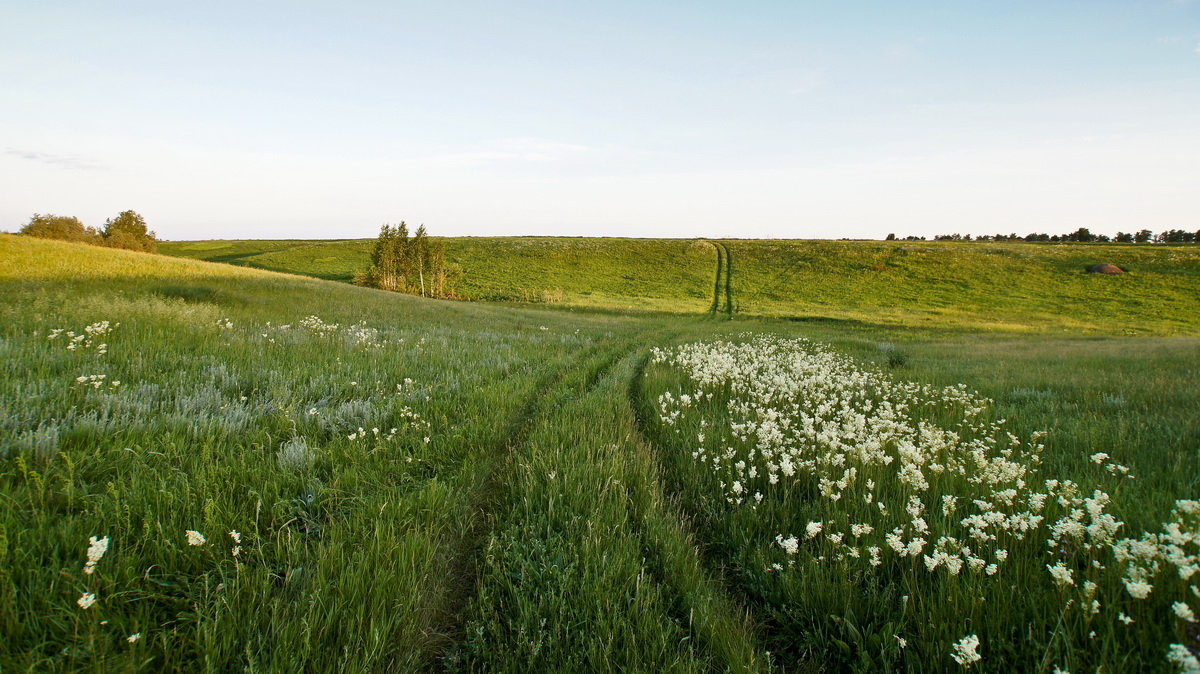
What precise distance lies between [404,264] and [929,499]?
214ft

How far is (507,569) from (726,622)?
4.51ft

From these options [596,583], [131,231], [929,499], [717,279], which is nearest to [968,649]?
[596,583]

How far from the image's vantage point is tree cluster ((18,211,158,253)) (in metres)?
49.2

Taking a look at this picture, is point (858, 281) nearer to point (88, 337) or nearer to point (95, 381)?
point (88, 337)

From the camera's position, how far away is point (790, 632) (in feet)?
8.56

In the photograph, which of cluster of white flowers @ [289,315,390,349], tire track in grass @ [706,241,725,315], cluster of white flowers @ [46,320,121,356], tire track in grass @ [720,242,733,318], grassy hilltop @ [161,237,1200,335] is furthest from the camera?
tire track in grass @ [706,241,725,315]

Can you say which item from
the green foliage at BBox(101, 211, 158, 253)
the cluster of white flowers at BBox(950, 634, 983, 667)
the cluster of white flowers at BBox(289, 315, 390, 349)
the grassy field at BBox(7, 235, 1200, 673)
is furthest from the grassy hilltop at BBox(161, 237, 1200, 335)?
the cluster of white flowers at BBox(950, 634, 983, 667)

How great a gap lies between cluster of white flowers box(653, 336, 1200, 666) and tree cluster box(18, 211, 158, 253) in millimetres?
62852

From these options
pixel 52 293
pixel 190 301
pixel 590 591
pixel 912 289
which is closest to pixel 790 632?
pixel 590 591

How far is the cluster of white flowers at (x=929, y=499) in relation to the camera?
90.4 inches

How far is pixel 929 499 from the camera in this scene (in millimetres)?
3619

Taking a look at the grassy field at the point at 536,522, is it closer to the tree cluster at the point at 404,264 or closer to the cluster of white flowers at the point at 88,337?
the cluster of white flowers at the point at 88,337

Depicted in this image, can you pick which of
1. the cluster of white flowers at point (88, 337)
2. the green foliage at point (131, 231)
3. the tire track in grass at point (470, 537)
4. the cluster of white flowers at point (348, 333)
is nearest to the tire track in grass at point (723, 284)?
the cluster of white flowers at point (348, 333)

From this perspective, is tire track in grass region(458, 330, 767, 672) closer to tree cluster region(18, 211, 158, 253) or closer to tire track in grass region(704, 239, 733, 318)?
tire track in grass region(704, 239, 733, 318)
